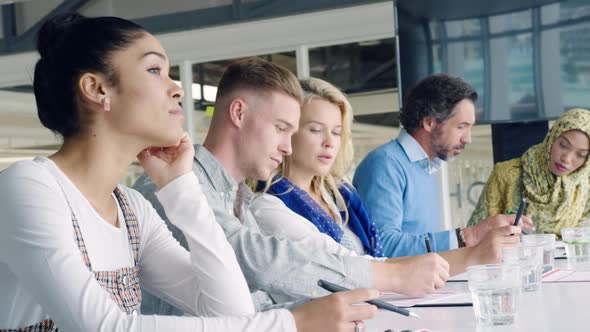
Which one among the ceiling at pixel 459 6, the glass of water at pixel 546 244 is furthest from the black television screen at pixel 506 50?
the glass of water at pixel 546 244

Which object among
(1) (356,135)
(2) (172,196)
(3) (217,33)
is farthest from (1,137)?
(2) (172,196)

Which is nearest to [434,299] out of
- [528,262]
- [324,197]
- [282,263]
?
[528,262]

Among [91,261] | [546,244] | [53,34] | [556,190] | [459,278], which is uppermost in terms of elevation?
[53,34]

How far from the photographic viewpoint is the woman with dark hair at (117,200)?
127 centimetres

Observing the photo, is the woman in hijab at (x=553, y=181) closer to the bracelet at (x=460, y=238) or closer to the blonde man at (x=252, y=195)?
the bracelet at (x=460, y=238)

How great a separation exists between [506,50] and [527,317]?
318 cm

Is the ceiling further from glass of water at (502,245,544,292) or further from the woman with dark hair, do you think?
the woman with dark hair

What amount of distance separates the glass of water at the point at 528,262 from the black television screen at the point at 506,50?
98.9 inches

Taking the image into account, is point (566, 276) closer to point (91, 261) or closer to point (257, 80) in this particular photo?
point (257, 80)

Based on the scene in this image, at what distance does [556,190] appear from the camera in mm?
3951

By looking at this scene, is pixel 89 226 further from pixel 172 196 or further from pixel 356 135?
pixel 356 135

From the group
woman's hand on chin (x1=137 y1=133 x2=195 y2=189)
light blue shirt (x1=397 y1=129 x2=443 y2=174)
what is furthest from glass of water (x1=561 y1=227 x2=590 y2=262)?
woman's hand on chin (x1=137 y1=133 x2=195 y2=189)

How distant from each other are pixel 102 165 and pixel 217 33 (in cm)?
551

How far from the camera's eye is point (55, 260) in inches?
48.1
